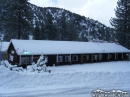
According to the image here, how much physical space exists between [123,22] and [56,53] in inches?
890

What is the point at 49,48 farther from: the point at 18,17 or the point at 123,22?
the point at 123,22

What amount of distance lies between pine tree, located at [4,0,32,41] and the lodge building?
709cm

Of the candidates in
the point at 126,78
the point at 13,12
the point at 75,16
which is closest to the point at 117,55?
the point at 126,78

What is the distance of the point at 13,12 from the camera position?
3275 centimetres

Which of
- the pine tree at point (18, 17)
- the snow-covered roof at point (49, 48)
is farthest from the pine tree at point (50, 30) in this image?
the snow-covered roof at point (49, 48)

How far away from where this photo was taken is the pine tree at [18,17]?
3297 cm

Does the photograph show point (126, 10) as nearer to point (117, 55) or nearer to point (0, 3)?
point (117, 55)

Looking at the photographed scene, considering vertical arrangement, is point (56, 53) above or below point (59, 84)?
above

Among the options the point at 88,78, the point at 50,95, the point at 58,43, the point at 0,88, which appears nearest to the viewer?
the point at 50,95

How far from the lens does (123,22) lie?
129 ft

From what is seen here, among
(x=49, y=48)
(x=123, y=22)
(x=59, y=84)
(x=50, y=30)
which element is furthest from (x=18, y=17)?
(x=123, y=22)

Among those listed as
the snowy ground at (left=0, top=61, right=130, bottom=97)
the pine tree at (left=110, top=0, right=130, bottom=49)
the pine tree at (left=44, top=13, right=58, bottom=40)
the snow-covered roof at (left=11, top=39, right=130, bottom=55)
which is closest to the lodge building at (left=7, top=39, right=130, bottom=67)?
the snow-covered roof at (left=11, top=39, right=130, bottom=55)

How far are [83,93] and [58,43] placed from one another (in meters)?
19.7

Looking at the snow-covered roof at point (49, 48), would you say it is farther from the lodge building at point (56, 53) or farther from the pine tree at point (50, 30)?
the pine tree at point (50, 30)
